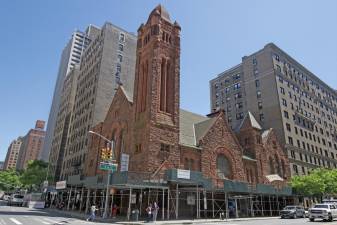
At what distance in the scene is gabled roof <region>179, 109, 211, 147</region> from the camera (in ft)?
137

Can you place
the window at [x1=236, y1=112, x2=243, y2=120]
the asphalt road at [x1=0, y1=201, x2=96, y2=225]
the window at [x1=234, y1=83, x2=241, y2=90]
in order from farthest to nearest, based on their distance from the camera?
the window at [x1=234, y1=83, x2=241, y2=90]
the window at [x1=236, y1=112, x2=243, y2=120]
the asphalt road at [x1=0, y1=201, x2=96, y2=225]

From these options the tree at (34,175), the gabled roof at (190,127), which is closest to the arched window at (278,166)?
the gabled roof at (190,127)

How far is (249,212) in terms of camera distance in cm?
4294

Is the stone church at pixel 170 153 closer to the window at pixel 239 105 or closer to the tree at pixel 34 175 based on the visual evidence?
the window at pixel 239 105

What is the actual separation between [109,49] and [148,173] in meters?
55.7

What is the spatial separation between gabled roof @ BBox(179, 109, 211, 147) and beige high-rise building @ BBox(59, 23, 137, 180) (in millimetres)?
26407

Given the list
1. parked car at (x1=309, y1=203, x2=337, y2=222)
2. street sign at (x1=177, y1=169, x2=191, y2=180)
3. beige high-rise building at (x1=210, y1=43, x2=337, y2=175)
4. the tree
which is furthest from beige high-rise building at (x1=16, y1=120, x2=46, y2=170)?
parked car at (x1=309, y1=203, x2=337, y2=222)

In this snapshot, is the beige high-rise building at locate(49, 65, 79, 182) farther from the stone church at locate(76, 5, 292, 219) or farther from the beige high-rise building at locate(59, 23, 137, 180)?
the stone church at locate(76, 5, 292, 219)

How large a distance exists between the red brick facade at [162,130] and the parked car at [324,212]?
10812mm

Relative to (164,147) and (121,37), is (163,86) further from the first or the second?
(121,37)

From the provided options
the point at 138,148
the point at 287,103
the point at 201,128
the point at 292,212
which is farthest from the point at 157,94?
the point at 287,103

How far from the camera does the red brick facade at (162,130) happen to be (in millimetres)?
36156

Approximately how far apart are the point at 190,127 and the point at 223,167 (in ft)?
27.7

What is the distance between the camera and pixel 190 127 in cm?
4625
